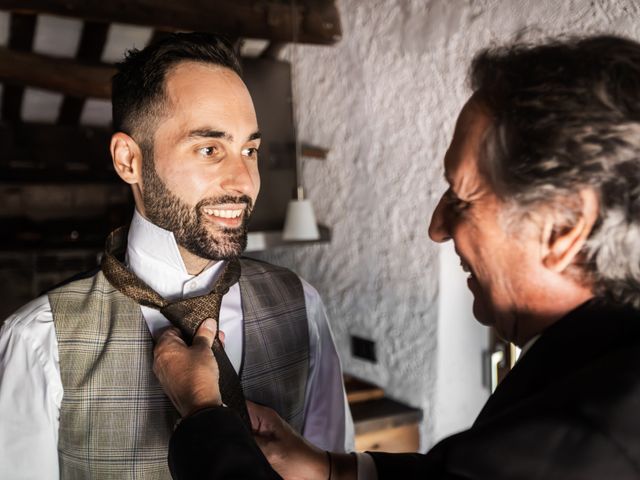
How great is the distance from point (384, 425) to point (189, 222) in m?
1.72

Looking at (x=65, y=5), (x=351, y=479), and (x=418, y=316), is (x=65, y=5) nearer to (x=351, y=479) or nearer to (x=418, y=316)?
(x=418, y=316)

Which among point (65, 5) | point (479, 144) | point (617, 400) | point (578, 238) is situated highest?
point (65, 5)

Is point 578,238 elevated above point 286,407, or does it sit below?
above

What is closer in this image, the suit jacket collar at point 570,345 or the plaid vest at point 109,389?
the suit jacket collar at point 570,345

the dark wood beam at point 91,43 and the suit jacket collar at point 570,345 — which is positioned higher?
the dark wood beam at point 91,43

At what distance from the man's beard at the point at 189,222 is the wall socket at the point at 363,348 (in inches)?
74.9

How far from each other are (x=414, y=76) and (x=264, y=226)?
186 centimetres

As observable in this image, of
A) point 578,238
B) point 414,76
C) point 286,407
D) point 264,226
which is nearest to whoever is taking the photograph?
point 578,238

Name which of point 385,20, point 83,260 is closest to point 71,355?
point 385,20

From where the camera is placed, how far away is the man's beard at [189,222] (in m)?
1.36

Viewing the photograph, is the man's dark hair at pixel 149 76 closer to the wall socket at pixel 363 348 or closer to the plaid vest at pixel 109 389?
the plaid vest at pixel 109 389

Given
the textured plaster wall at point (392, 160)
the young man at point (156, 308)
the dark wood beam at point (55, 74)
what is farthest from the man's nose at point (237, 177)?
the dark wood beam at point (55, 74)

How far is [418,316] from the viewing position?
2848 millimetres

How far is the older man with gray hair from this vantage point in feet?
2.52
